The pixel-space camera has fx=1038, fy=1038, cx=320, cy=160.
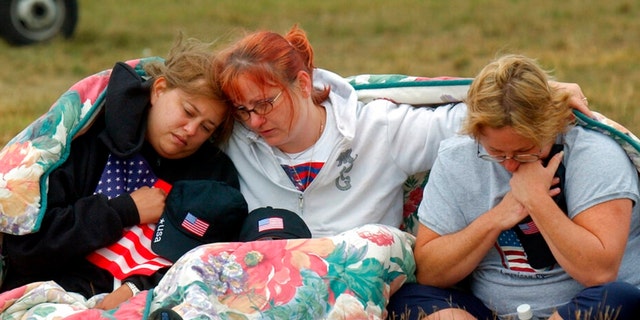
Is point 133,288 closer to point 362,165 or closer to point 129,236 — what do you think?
point 129,236

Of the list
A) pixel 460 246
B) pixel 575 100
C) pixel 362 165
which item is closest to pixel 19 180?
pixel 362 165

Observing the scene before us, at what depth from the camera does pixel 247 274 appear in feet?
11.5

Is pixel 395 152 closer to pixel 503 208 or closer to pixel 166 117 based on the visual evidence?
pixel 503 208

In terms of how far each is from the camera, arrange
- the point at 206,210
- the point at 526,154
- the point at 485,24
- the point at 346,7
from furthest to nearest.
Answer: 1. the point at 346,7
2. the point at 485,24
3. the point at 206,210
4. the point at 526,154

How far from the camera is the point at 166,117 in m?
3.97

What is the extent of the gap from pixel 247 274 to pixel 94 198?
720mm

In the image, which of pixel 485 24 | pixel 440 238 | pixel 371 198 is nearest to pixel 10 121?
pixel 371 198

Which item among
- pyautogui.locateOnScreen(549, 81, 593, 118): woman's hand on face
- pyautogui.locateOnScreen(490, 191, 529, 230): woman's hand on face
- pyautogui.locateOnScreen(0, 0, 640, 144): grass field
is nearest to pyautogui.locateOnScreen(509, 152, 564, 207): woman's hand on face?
pyautogui.locateOnScreen(490, 191, 529, 230): woman's hand on face

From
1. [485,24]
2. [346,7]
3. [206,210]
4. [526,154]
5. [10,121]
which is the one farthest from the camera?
[346,7]

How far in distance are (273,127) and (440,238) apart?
0.76 metres

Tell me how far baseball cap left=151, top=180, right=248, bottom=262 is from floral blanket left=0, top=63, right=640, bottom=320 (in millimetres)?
332

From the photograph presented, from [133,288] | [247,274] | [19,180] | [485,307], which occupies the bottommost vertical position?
[485,307]

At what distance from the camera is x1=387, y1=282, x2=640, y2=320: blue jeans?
10.9 ft

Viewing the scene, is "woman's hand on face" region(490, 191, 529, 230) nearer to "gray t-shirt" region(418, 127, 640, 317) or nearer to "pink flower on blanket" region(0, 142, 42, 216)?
"gray t-shirt" region(418, 127, 640, 317)
